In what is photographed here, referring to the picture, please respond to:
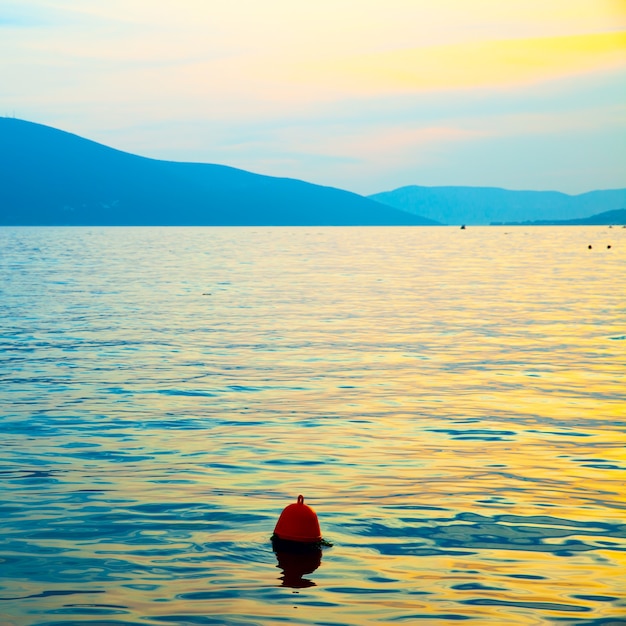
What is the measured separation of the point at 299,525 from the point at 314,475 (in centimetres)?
361

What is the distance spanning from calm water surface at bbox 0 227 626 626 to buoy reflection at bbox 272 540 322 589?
33 millimetres

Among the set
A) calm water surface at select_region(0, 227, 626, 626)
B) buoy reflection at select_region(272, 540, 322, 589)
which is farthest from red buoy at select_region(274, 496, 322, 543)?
calm water surface at select_region(0, 227, 626, 626)

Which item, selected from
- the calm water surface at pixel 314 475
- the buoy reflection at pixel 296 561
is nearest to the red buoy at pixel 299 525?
the buoy reflection at pixel 296 561

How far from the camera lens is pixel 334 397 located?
22.4 meters

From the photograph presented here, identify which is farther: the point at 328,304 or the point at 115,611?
the point at 328,304

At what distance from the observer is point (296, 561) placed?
11555 mm

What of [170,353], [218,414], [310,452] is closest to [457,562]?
[310,452]

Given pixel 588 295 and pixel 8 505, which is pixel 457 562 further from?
pixel 588 295

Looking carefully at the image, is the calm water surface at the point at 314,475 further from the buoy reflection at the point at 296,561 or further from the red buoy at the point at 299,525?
the red buoy at the point at 299,525

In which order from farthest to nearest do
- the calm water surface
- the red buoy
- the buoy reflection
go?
the red buoy, the buoy reflection, the calm water surface

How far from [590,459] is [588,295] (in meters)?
40.7

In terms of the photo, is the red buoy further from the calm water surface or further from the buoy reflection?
the calm water surface

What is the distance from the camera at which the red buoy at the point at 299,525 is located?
11727 millimetres

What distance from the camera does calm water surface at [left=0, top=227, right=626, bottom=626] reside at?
1040cm
